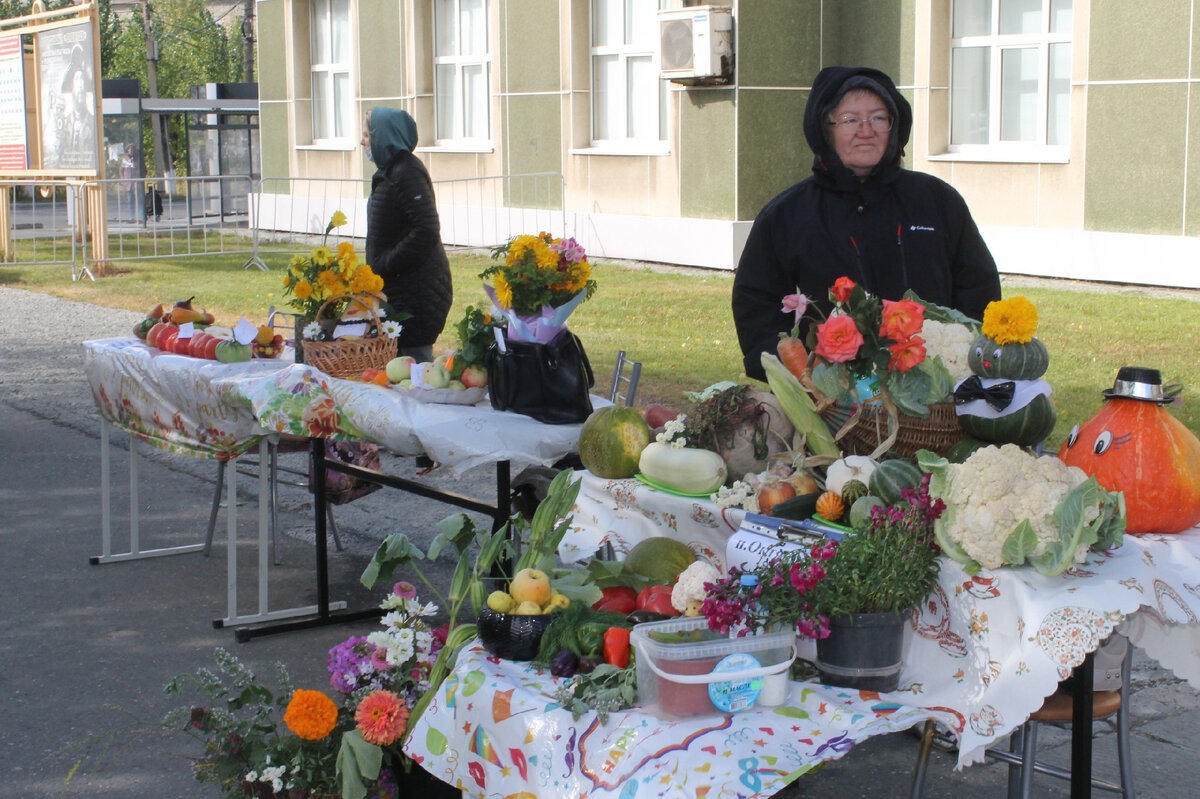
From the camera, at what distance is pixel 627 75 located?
1678 centimetres

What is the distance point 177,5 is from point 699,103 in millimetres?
49103

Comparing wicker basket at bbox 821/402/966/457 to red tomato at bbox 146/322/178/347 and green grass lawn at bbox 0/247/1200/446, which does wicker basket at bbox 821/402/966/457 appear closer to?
green grass lawn at bbox 0/247/1200/446

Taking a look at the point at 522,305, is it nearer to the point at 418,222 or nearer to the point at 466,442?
the point at 466,442

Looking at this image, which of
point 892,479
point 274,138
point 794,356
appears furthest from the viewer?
point 274,138

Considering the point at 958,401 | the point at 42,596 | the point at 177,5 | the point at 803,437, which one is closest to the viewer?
the point at 958,401

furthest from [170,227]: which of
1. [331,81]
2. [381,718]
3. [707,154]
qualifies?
[381,718]

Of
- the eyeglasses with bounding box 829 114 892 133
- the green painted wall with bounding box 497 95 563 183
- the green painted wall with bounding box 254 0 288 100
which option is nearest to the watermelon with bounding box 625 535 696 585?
the eyeglasses with bounding box 829 114 892 133

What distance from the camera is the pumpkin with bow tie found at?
3020 millimetres

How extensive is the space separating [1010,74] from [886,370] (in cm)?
1225

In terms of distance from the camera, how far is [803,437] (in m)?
3.37

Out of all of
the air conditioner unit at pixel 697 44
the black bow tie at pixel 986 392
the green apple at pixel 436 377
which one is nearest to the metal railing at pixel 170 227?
the air conditioner unit at pixel 697 44

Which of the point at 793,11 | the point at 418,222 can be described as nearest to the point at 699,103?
the point at 793,11

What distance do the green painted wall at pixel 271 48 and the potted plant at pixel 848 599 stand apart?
21531 mm

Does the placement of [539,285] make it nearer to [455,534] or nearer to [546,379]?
[546,379]
